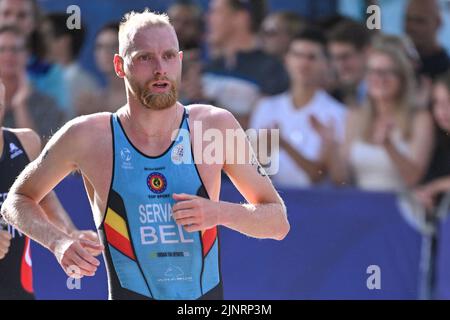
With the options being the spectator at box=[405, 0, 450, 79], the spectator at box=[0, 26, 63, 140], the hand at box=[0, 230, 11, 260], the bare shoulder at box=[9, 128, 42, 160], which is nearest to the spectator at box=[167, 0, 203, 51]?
the spectator at box=[0, 26, 63, 140]

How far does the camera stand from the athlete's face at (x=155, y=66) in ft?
14.6

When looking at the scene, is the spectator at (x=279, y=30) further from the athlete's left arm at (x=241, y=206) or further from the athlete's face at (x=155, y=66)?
the athlete's face at (x=155, y=66)

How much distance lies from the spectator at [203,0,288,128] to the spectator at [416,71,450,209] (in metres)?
1.23

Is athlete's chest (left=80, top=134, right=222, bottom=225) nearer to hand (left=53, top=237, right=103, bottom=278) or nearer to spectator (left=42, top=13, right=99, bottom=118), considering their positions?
hand (left=53, top=237, right=103, bottom=278)

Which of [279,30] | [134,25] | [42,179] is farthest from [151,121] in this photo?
[279,30]

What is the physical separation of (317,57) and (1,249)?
3936mm

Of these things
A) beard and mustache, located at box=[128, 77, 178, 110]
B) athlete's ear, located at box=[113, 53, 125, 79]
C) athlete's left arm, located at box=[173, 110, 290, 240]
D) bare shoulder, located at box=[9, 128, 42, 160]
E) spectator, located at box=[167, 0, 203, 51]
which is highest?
spectator, located at box=[167, 0, 203, 51]

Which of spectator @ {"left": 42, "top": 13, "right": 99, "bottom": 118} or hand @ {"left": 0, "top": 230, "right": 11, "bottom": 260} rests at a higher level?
spectator @ {"left": 42, "top": 13, "right": 99, "bottom": 118}

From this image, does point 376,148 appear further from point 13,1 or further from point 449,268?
point 13,1

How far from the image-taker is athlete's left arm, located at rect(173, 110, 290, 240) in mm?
4266

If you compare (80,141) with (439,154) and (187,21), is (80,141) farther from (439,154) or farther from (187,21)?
(187,21)

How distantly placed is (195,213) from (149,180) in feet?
1.31

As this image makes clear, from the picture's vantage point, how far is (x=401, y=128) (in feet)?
25.9
